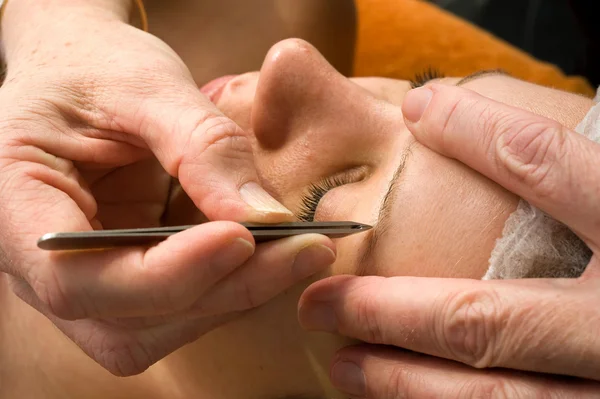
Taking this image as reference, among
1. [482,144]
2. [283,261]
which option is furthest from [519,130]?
[283,261]

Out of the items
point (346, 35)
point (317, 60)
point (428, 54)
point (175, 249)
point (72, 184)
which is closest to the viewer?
point (175, 249)

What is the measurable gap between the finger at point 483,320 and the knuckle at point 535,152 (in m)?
0.11

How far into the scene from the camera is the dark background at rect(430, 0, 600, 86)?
6.73 ft

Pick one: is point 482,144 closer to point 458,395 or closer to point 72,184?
point 458,395

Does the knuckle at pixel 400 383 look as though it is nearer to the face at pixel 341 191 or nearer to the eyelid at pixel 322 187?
the face at pixel 341 191

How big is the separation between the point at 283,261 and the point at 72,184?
29 centimetres

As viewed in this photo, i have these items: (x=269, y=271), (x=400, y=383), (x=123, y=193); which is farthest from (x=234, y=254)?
(x=123, y=193)

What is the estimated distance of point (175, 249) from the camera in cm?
55

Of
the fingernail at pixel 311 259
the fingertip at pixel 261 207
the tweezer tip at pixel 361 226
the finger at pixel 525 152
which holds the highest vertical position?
the finger at pixel 525 152

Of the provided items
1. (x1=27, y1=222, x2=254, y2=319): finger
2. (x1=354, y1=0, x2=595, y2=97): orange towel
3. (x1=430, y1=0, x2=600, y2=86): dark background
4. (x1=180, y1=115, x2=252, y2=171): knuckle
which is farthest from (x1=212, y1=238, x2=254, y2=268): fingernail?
(x1=430, y1=0, x2=600, y2=86): dark background

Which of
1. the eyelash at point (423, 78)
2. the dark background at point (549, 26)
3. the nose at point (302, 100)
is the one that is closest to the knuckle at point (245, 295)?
the nose at point (302, 100)

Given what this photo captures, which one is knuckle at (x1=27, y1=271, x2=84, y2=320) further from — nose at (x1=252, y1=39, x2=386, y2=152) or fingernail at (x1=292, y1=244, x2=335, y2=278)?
nose at (x1=252, y1=39, x2=386, y2=152)

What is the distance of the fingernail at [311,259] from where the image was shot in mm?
592

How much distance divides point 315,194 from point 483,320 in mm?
280
